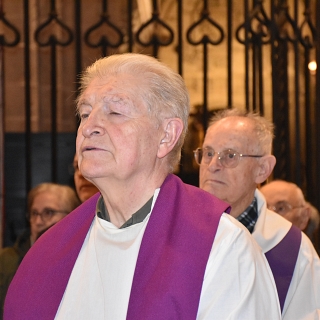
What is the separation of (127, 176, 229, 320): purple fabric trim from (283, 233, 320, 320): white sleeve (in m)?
0.94

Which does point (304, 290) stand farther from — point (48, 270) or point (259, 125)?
point (48, 270)

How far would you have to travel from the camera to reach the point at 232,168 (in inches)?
167

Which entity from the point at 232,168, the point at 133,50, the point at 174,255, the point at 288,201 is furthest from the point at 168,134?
the point at 133,50

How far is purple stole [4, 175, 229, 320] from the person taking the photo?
263 centimetres

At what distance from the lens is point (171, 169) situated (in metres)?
3.12

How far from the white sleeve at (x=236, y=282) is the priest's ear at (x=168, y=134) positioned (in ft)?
1.34

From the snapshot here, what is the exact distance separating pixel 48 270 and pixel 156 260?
1.68 ft

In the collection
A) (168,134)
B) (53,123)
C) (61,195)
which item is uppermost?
(168,134)

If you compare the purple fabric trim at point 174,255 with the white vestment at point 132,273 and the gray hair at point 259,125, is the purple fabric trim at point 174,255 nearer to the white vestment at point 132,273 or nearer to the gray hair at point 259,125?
the white vestment at point 132,273

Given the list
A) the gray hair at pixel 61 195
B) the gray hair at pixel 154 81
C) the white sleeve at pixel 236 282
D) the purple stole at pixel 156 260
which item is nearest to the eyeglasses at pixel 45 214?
the gray hair at pixel 61 195

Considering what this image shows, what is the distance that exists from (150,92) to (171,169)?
0.34 meters

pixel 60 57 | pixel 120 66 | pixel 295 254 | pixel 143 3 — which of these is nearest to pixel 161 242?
pixel 120 66

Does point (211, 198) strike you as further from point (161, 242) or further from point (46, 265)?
point (46, 265)

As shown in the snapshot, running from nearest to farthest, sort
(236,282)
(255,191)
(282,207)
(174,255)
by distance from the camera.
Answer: (236,282), (174,255), (255,191), (282,207)
